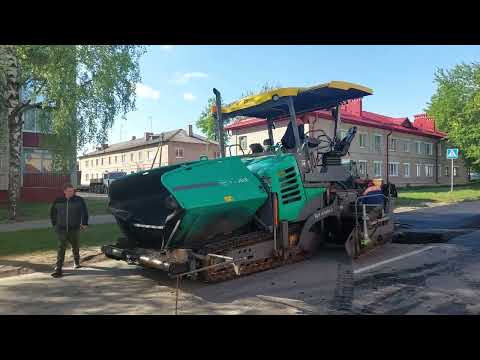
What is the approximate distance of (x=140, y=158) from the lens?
170 ft

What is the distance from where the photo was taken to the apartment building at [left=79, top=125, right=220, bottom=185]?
154ft

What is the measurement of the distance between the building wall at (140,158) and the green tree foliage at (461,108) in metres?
23.3

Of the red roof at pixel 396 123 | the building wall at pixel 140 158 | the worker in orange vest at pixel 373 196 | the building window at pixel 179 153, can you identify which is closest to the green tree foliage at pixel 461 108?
the red roof at pixel 396 123

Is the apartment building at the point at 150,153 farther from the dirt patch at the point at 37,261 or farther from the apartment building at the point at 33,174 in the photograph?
the dirt patch at the point at 37,261

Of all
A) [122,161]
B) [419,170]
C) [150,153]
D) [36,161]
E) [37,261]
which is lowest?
[37,261]

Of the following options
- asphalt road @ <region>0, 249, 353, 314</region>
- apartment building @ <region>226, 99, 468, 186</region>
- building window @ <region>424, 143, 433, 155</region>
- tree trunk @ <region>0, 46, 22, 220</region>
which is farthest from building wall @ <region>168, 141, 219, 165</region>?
asphalt road @ <region>0, 249, 353, 314</region>

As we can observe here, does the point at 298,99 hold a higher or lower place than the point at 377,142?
lower

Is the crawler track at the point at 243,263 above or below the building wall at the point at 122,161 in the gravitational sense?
below

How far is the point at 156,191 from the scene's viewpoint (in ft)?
18.7

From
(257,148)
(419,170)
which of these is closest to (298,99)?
(257,148)

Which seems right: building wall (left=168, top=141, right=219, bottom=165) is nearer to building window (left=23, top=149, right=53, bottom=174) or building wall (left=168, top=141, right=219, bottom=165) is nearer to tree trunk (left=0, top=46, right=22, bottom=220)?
building window (left=23, top=149, right=53, bottom=174)

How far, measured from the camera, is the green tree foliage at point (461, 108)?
36969 mm

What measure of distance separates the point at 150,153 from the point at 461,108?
35075mm

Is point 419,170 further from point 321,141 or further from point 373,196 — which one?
point 321,141
